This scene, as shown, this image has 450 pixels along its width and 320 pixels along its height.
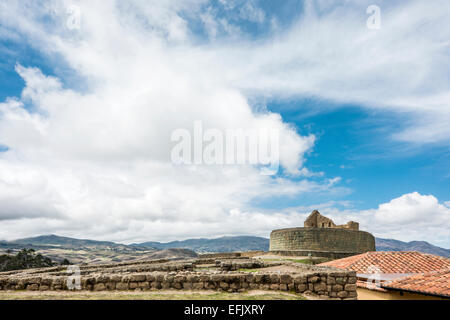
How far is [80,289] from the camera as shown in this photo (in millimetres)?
8680

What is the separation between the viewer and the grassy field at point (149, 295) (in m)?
7.46

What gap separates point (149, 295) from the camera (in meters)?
7.74

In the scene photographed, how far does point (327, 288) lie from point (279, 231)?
2860 cm

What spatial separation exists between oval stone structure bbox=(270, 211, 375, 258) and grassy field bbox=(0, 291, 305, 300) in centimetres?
2464

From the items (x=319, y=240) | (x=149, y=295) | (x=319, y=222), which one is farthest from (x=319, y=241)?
(x=149, y=295)

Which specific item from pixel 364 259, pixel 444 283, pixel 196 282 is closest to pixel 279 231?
pixel 364 259

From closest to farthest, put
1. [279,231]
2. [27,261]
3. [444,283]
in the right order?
[444,283] → [279,231] → [27,261]

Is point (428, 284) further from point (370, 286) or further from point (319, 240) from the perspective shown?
point (319, 240)

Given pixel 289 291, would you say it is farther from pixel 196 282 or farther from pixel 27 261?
pixel 27 261

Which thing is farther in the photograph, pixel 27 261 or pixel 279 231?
pixel 27 261

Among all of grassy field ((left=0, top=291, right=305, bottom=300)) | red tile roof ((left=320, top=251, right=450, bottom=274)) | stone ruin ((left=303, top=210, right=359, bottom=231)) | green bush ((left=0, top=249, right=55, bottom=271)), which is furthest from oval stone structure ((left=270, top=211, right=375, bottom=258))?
green bush ((left=0, top=249, right=55, bottom=271))

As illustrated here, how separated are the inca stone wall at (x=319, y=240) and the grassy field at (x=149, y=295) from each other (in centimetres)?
2485
